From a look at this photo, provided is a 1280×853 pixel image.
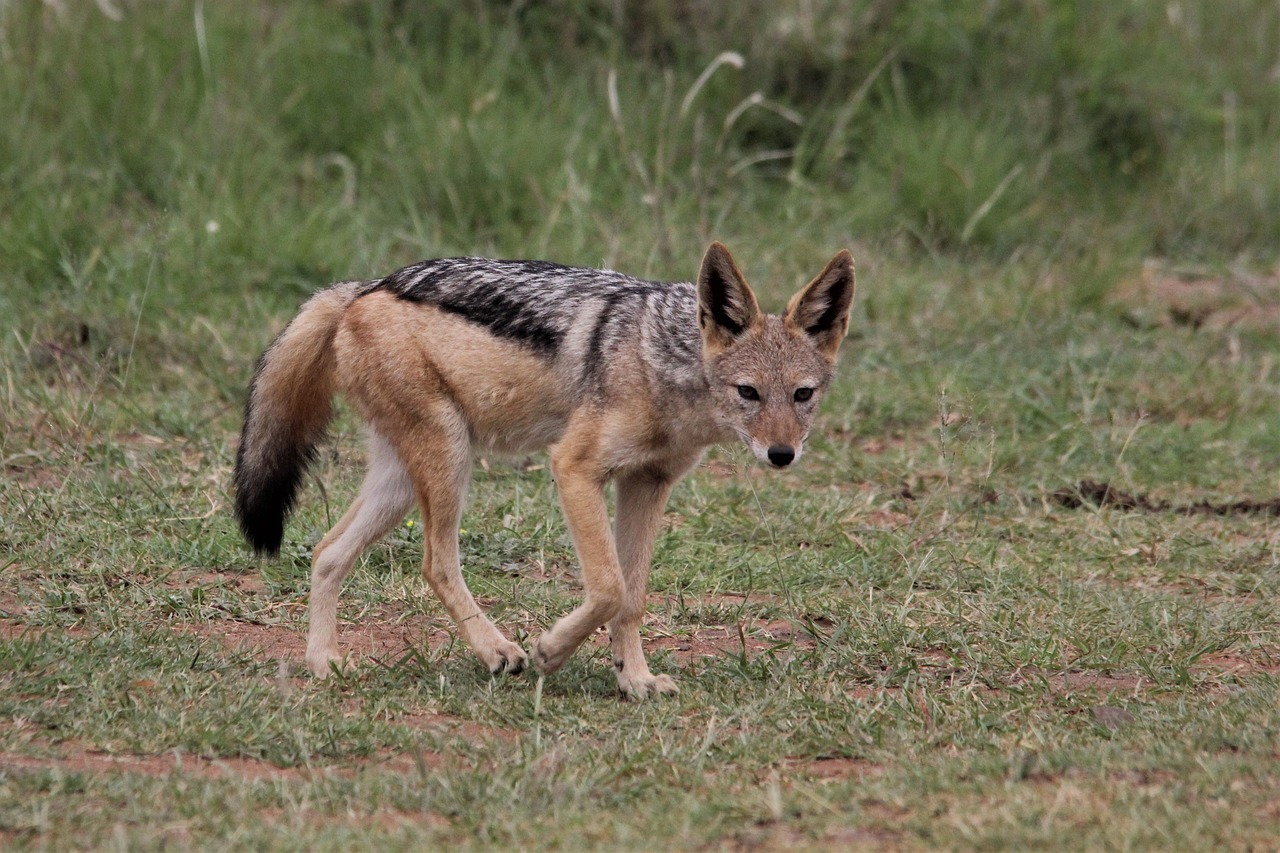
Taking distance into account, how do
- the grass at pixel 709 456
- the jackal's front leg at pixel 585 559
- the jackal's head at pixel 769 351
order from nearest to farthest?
1. the grass at pixel 709 456
2. the jackal's front leg at pixel 585 559
3. the jackal's head at pixel 769 351

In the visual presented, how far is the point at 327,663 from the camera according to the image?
465cm

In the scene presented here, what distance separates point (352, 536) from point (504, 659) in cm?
66

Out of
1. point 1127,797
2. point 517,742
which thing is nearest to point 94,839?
point 517,742

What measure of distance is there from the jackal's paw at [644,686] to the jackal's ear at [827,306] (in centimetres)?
119

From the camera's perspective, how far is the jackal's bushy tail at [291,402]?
16.3ft

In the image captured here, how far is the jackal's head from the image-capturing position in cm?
463

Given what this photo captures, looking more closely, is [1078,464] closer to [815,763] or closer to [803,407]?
[803,407]

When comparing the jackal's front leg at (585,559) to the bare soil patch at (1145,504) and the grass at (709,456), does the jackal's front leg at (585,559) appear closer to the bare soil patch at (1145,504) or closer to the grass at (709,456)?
the grass at (709,456)

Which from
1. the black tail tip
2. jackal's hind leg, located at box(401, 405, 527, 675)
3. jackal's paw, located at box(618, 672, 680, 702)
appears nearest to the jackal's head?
jackal's paw, located at box(618, 672, 680, 702)

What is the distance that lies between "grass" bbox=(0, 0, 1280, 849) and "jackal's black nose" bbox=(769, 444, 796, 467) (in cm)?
66

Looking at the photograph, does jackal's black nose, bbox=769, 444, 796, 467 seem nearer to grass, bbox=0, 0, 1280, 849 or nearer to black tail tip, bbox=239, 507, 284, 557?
grass, bbox=0, 0, 1280, 849

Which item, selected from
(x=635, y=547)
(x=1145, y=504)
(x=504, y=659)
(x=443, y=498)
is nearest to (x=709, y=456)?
(x=1145, y=504)

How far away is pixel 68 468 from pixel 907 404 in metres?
3.90

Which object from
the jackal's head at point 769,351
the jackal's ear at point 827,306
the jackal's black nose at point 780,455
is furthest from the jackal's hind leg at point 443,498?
the jackal's ear at point 827,306
